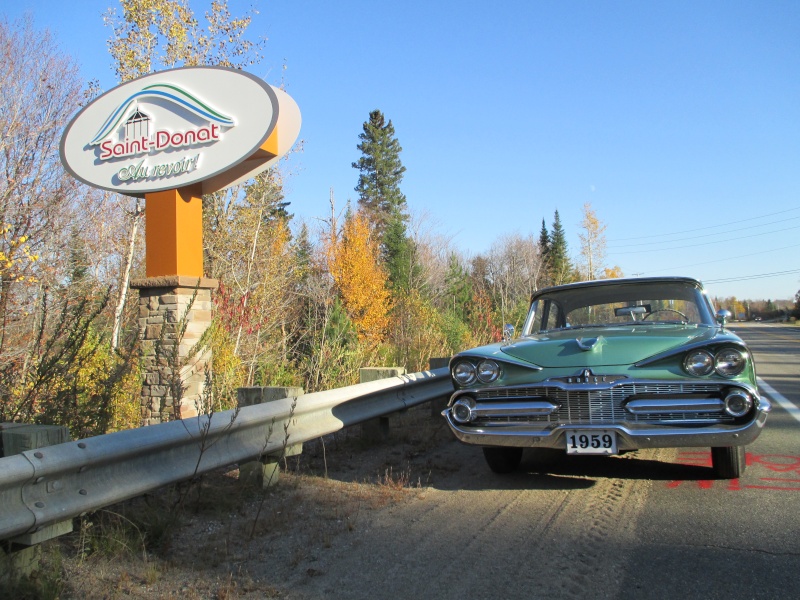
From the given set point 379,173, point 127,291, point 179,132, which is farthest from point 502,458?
point 379,173

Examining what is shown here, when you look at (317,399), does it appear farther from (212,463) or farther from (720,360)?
(720,360)

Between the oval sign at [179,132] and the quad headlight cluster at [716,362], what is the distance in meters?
5.63

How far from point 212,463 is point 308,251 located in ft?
119

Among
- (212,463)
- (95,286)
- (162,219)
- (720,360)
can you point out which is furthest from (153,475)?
(95,286)

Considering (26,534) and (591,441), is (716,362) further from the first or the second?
(26,534)

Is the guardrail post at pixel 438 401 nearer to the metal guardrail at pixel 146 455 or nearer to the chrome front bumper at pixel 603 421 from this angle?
the metal guardrail at pixel 146 455

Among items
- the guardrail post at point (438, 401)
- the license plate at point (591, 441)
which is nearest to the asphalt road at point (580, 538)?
the license plate at point (591, 441)

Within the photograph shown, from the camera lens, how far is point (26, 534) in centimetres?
268

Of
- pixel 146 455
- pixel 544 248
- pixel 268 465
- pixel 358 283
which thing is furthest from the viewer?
pixel 544 248

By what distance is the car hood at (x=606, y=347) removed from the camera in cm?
427

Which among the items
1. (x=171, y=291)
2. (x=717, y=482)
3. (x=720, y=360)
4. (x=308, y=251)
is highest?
(x=308, y=251)

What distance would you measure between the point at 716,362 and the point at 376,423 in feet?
10.9

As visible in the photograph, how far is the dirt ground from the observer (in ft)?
9.56

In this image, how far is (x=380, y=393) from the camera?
19.7ft
